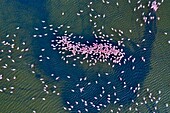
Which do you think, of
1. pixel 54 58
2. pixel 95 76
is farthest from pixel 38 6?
pixel 95 76

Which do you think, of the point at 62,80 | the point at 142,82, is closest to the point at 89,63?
the point at 62,80

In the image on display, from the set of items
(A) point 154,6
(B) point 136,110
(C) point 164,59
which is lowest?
(B) point 136,110

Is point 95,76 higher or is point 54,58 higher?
point 54,58

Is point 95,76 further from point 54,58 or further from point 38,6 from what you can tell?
point 38,6

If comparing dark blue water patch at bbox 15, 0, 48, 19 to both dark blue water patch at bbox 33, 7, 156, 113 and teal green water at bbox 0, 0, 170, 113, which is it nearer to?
teal green water at bbox 0, 0, 170, 113

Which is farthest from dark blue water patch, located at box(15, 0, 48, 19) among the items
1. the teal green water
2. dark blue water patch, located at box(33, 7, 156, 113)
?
dark blue water patch, located at box(33, 7, 156, 113)

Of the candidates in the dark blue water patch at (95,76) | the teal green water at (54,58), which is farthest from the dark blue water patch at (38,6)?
the dark blue water patch at (95,76)

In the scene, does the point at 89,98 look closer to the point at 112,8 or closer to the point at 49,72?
the point at 49,72

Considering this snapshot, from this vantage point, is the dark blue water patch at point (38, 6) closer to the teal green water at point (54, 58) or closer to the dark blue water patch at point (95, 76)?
the teal green water at point (54, 58)

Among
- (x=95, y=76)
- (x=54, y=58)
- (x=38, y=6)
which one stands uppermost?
(x=38, y=6)
